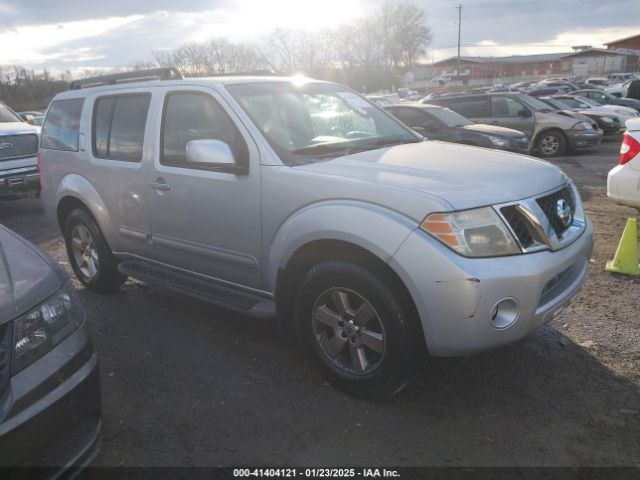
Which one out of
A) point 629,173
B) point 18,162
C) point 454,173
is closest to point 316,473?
point 454,173

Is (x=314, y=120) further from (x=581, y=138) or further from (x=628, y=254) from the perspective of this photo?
(x=581, y=138)

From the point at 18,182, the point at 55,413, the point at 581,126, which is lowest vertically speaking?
the point at 18,182

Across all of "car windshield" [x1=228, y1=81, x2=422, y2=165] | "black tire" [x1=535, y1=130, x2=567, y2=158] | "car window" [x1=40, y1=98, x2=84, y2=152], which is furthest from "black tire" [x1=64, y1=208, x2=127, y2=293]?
"black tire" [x1=535, y1=130, x2=567, y2=158]

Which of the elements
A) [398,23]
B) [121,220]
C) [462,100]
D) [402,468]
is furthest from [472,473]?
[398,23]

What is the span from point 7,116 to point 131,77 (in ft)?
21.8

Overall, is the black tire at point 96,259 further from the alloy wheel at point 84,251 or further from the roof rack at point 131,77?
the roof rack at point 131,77

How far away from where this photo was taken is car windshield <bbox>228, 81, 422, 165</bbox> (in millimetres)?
3537

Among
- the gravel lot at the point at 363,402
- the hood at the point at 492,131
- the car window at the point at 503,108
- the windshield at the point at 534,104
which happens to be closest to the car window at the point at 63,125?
the gravel lot at the point at 363,402

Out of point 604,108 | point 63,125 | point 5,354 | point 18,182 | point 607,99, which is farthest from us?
point 607,99

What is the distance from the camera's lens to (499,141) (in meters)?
10.2

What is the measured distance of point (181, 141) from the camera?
13.0ft

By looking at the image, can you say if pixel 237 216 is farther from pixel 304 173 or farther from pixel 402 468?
pixel 402 468

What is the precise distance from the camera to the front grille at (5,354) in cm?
199

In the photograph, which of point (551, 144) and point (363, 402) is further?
point (551, 144)
